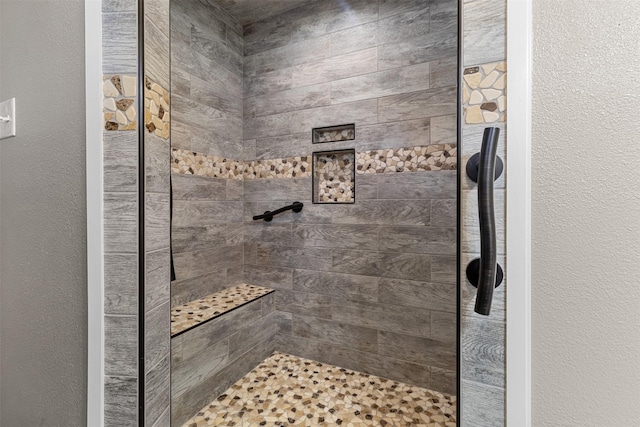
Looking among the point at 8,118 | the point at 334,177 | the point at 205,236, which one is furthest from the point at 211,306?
the point at 8,118

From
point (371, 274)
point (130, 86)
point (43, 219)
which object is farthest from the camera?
point (371, 274)

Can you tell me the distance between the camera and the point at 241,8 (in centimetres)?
198

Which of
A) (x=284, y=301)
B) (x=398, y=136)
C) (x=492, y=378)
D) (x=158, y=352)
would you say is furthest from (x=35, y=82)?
(x=284, y=301)

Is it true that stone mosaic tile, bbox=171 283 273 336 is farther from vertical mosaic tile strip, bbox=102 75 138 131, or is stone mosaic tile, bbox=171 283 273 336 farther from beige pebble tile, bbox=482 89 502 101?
beige pebble tile, bbox=482 89 502 101

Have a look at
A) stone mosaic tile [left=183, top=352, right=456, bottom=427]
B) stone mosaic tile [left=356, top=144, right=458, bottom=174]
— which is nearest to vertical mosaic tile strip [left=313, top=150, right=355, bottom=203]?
stone mosaic tile [left=356, top=144, right=458, bottom=174]

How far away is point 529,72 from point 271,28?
81.0 inches

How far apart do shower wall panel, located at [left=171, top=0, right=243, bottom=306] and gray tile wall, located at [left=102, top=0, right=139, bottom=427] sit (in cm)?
108

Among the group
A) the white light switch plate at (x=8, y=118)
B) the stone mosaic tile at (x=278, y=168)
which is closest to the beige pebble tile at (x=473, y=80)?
the white light switch plate at (x=8, y=118)

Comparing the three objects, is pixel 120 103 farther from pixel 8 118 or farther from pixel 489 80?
pixel 489 80

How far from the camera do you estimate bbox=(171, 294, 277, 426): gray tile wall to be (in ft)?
4.53

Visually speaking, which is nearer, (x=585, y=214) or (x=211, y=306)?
(x=585, y=214)

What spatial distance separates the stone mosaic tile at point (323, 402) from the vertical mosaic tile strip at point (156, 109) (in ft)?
4.64

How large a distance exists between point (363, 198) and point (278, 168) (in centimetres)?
67

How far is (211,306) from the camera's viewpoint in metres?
1.75
